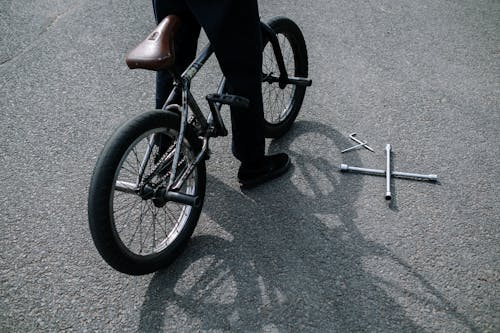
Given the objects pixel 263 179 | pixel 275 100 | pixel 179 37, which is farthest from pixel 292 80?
pixel 179 37

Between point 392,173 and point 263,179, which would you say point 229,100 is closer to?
point 263,179

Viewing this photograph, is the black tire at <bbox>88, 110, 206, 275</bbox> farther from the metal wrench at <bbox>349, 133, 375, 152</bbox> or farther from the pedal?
the metal wrench at <bbox>349, 133, 375, 152</bbox>

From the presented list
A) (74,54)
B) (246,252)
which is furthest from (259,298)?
(74,54)

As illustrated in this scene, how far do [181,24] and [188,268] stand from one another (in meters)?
1.34

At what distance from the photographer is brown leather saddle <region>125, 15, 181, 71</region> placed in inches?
88.0

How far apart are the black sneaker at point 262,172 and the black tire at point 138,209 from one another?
15.7 inches

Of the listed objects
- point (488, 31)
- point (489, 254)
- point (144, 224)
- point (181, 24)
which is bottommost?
point (489, 254)

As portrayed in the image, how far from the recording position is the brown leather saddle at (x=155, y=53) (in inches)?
88.0

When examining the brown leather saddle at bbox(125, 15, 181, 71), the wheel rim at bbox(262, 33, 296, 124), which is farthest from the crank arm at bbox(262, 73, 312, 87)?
the brown leather saddle at bbox(125, 15, 181, 71)

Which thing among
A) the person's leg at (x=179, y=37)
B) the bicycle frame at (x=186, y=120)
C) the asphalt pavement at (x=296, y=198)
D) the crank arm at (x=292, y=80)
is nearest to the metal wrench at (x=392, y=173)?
the asphalt pavement at (x=296, y=198)

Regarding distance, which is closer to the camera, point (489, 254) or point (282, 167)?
point (489, 254)

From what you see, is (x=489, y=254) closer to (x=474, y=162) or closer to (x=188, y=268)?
(x=474, y=162)

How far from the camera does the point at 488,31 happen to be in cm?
514

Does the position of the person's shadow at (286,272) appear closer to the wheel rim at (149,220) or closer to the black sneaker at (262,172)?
the black sneaker at (262,172)
